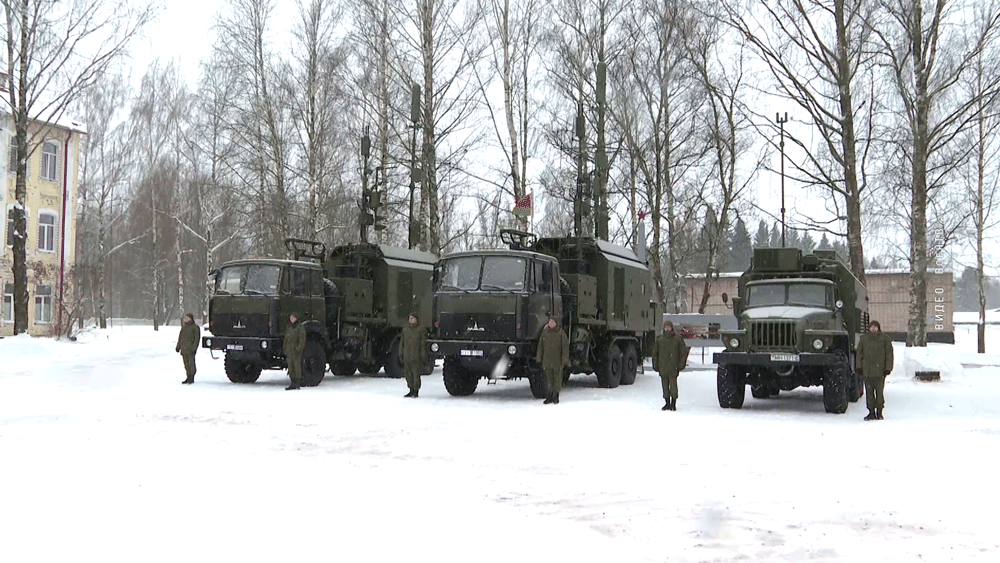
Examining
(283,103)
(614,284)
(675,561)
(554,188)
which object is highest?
(283,103)

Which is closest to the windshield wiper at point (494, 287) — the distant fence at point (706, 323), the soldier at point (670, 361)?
the soldier at point (670, 361)

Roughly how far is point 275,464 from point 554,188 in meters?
26.5

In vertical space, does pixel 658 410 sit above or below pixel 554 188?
below

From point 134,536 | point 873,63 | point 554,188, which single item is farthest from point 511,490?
point 554,188

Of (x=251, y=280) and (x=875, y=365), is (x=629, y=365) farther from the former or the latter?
(x=251, y=280)

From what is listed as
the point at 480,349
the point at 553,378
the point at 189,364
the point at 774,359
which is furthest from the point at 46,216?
the point at 774,359

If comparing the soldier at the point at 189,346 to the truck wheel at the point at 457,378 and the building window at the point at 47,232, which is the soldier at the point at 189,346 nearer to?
the truck wheel at the point at 457,378

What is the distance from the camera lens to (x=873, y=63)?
2247cm

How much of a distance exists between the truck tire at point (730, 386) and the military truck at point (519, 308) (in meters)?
3.16

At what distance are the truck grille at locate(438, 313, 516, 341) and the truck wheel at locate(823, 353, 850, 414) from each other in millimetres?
5192

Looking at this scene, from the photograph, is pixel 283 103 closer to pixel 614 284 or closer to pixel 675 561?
pixel 614 284

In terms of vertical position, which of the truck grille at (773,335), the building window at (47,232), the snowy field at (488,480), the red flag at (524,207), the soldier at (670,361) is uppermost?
the building window at (47,232)

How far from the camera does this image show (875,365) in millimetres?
13930

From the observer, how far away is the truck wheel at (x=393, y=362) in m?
21.8
